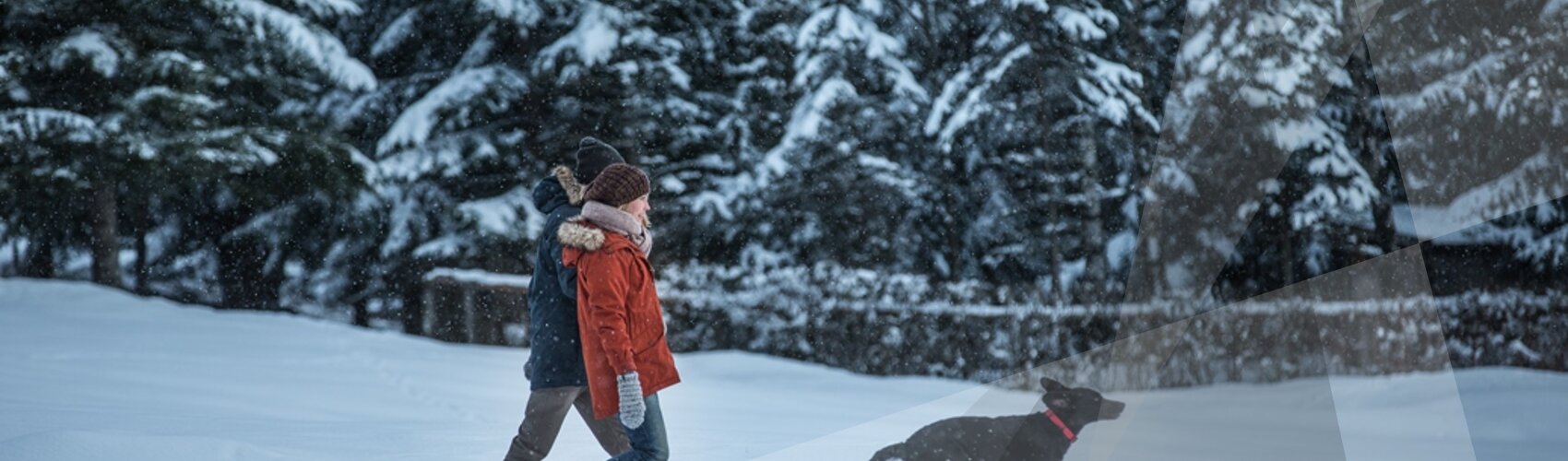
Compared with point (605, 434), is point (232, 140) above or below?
above

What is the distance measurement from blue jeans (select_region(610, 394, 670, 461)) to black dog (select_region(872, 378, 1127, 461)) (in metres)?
1.39

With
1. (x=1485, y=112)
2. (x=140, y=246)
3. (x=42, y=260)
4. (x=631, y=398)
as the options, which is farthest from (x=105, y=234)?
(x=1485, y=112)

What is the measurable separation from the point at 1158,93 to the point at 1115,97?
1.19 metres

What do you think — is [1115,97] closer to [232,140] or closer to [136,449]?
[232,140]

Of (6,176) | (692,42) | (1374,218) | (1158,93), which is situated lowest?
(1374,218)

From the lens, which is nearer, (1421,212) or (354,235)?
(1421,212)

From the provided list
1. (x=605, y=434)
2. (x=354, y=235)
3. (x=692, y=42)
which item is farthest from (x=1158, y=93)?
(x=605, y=434)

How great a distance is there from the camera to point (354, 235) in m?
15.6

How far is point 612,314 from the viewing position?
3.88 meters

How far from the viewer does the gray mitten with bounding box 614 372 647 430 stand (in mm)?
3811

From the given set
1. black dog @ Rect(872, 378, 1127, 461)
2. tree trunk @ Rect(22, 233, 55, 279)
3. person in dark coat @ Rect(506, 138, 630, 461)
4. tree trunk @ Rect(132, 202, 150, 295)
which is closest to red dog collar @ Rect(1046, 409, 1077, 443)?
black dog @ Rect(872, 378, 1127, 461)

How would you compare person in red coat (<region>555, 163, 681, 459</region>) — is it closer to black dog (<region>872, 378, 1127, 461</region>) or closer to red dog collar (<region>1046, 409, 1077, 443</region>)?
black dog (<region>872, 378, 1127, 461</region>)

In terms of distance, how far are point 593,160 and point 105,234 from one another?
11.7 meters

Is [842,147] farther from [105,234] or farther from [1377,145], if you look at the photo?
[105,234]
